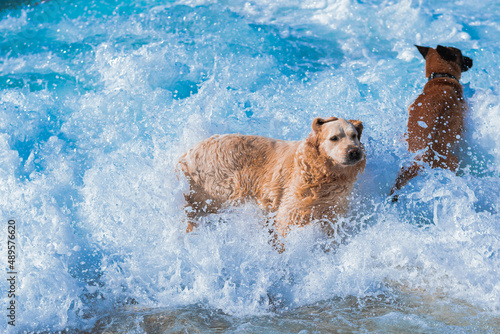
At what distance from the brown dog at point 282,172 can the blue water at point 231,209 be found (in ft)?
0.56

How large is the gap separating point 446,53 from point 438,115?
1361 millimetres

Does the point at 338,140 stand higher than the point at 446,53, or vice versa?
the point at 446,53

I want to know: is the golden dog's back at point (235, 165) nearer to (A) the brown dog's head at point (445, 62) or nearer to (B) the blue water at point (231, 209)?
(B) the blue water at point (231, 209)

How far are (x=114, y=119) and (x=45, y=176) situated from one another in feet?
4.73

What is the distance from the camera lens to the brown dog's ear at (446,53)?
6141mm

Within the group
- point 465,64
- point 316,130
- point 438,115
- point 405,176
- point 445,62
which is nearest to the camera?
point 316,130

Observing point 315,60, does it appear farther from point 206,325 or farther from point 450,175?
point 206,325

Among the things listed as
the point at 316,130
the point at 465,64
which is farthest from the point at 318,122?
the point at 465,64

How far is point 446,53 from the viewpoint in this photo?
614cm

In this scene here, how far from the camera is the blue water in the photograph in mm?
3672

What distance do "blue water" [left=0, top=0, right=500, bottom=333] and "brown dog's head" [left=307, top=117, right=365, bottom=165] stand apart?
0.82 metres

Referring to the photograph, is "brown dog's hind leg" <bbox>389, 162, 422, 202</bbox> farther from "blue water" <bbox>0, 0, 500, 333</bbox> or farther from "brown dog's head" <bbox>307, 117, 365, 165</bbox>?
"brown dog's head" <bbox>307, 117, 365, 165</bbox>

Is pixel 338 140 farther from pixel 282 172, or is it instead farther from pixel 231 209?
pixel 231 209

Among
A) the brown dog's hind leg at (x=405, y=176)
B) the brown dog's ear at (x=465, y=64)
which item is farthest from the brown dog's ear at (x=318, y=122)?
the brown dog's ear at (x=465, y=64)
